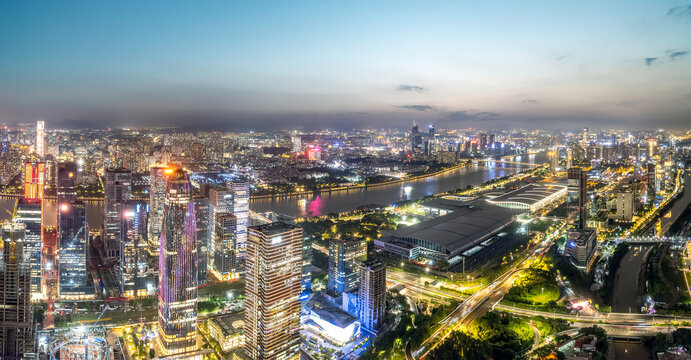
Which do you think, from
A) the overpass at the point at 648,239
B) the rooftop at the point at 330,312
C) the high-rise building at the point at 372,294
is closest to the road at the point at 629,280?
the overpass at the point at 648,239

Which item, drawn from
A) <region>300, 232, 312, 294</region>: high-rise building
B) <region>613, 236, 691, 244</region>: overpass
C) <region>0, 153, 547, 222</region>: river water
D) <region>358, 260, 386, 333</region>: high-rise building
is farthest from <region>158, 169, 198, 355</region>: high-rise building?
<region>613, 236, 691, 244</region>: overpass

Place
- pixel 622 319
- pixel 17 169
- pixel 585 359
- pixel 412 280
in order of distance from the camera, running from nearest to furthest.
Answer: pixel 585 359 → pixel 622 319 → pixel 412 280 → pixel 17 169

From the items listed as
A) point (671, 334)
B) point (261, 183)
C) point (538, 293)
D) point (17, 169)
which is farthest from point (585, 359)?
point (17, 169)

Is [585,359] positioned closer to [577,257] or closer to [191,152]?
[577,257]

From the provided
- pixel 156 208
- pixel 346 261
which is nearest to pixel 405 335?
pixel 346 261

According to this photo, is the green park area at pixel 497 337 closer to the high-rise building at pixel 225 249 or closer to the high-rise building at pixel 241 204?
the high-rise building at pixel 225 249

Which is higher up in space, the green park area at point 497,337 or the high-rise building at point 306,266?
the high-rise building at point 306,266

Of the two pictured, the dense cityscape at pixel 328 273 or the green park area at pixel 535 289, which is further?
the green park area at pixel 535 289
